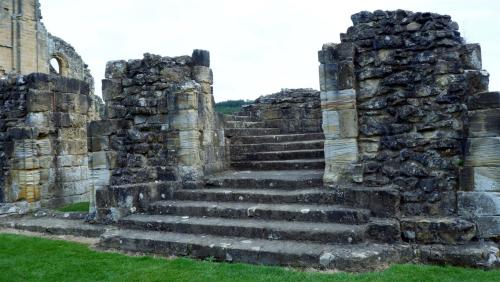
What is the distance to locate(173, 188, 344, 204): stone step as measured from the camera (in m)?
6.77

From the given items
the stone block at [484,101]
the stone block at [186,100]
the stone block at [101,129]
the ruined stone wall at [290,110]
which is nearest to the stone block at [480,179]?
the stone block at [484,101]

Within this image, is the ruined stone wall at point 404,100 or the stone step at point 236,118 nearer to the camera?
the ruined stone wall at point 404,100

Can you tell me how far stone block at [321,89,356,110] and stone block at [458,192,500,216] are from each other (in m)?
2.03

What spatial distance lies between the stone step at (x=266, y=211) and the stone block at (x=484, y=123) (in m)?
1.85

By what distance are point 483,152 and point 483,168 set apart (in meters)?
0.22

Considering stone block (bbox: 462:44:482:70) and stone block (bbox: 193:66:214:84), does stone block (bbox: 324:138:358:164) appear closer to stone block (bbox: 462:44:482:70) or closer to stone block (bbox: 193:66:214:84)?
stone block (bbox: 462:44:482:70)

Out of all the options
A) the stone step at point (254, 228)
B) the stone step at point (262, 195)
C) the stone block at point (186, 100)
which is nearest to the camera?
the stone step at point (254, 228)

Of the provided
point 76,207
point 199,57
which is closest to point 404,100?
point 199,57

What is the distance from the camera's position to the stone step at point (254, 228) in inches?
229

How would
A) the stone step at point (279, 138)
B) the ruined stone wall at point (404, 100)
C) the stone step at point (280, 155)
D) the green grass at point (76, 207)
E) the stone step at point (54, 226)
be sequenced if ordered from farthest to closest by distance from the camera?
the stone step at point (279, 138), the green grass at point (76, 207), the stone step at point (280, 155), the stone step at point (54, 226), the ruined stone wall at point (404, 100)

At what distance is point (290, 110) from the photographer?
1338 cm

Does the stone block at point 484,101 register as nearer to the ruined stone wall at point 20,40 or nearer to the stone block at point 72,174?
the stone block at point 72,174

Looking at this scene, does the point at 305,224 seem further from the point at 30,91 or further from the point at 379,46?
the point at 30,91

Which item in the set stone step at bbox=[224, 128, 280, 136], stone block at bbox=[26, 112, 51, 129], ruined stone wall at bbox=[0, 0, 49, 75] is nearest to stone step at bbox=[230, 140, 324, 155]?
stone step at bbox=[224, 128, 280, 136]
